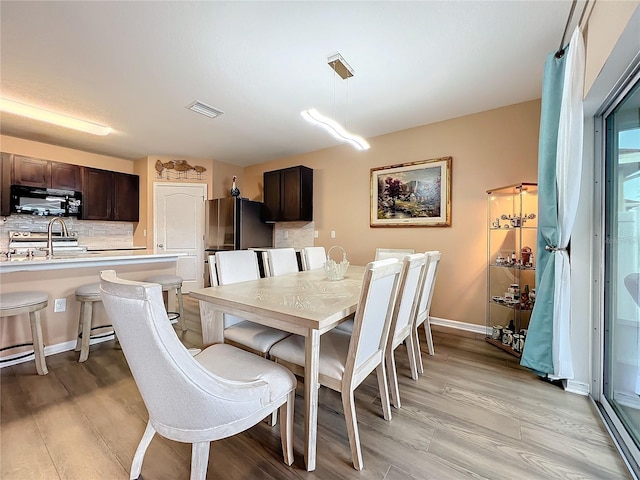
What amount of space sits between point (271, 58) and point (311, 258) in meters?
1.92

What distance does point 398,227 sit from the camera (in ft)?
11.8

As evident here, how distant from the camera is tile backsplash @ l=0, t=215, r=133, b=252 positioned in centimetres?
389

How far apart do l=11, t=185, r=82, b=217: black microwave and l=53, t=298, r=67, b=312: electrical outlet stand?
7.95 feet

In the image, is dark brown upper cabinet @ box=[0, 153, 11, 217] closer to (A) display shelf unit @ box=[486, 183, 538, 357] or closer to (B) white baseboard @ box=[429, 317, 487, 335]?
(B) white baseboard @ box=[429, 317, 487, 335]

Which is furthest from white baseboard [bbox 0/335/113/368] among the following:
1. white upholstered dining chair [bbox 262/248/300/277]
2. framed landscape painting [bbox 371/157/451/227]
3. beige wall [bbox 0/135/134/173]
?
framed landscape painting [bbox 371/157/451/227]

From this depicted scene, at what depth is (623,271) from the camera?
1.60 metres

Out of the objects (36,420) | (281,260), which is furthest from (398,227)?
(36,420)

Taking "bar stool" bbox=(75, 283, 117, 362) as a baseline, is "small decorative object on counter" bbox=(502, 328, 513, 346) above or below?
below

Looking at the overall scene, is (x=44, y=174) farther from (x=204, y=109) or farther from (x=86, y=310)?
(x=86, y=310)

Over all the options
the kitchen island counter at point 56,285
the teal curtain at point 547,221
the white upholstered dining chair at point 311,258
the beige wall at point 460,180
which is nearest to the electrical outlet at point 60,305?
the kitchen island counter at point 56,285

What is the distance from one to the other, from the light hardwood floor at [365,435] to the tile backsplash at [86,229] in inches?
119

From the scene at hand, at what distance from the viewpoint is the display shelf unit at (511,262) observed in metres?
2.54

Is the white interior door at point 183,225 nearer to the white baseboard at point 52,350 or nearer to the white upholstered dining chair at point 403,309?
the white baseboard at point 52,350

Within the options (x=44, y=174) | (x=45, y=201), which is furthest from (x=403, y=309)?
(x=44, y=174)
